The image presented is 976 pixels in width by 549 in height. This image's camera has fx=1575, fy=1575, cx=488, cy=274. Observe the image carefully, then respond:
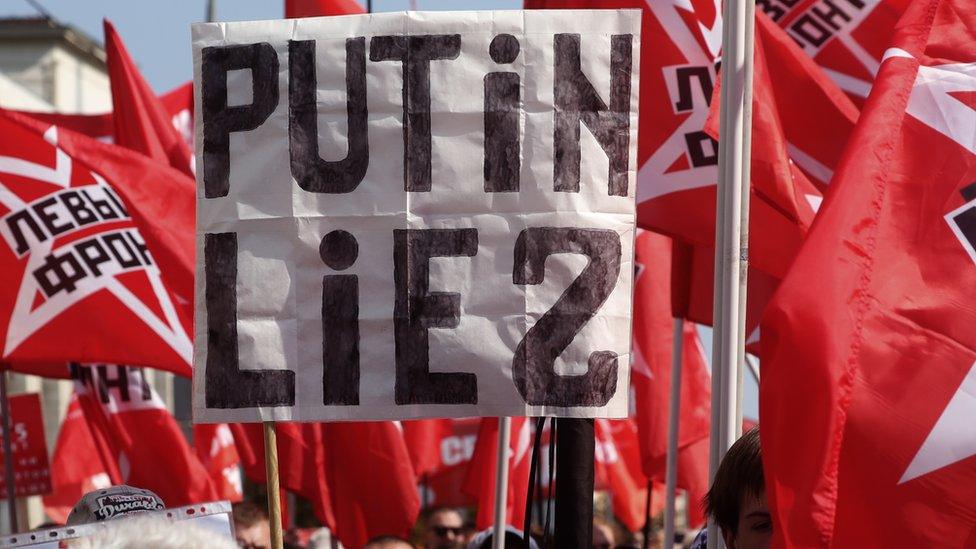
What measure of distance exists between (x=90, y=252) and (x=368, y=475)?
6.18 ft

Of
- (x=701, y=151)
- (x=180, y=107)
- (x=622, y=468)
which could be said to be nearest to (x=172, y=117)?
(x=180, y=107)

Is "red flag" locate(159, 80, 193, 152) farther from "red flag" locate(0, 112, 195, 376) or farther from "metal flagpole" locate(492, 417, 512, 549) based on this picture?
"metal flagpole" locate(492, 417, 512, 549)

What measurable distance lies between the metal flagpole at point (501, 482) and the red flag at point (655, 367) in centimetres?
278

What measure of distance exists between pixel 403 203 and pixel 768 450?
1.36 meters

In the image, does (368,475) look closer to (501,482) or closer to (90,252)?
(90,252)

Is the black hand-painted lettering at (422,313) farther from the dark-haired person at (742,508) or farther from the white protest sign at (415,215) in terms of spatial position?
the dark-haired person at (742,508)

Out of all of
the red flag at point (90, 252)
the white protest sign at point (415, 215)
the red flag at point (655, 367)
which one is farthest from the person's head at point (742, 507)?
the red flag at point (655, 367)

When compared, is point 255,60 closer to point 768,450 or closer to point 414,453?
point 768,450

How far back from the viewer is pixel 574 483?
4.35 meters

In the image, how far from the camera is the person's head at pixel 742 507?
343 cm

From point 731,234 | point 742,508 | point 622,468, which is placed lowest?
point 622,468

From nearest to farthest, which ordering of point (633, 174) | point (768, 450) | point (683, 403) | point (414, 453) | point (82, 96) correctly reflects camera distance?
point (768, 450), point (633, 174), point (683, 403), point (414, 453), point (82, 96)

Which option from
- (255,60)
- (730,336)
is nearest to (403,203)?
(255,60)

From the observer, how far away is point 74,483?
1330 centimetres
